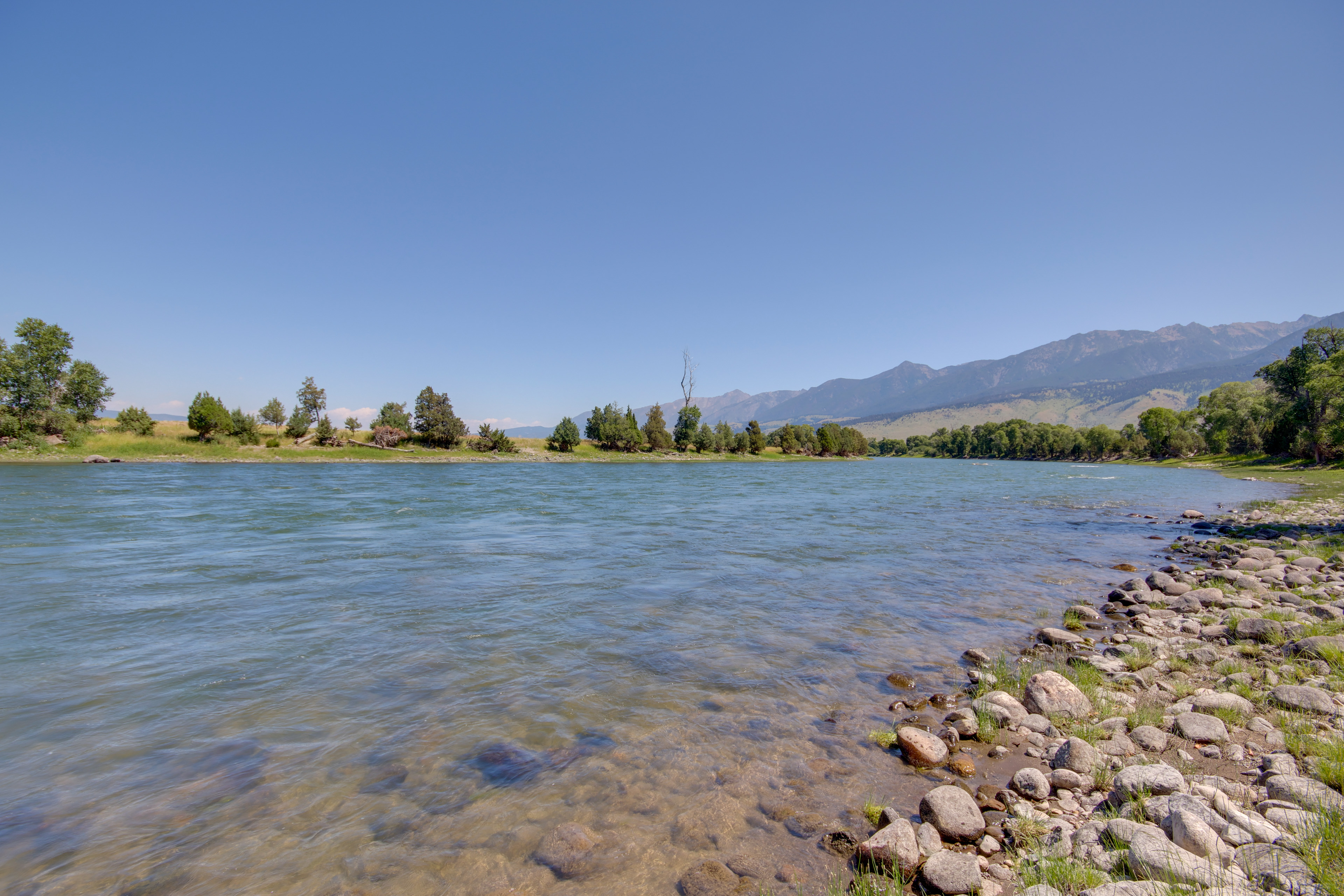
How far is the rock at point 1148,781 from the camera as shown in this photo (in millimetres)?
4691

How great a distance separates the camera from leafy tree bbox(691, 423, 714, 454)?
129 metres

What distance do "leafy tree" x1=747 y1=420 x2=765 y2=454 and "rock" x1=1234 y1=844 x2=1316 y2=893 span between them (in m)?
131

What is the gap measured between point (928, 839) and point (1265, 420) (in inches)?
4688

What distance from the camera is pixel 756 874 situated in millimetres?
4434

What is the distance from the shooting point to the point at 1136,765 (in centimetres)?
520

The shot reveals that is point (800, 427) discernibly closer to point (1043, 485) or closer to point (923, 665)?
point (1043, 485)

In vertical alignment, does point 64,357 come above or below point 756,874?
above

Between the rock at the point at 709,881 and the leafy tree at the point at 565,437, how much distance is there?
103m

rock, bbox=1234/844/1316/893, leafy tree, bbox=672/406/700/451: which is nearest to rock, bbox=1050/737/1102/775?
rock, bbox=1234/844/1316/893

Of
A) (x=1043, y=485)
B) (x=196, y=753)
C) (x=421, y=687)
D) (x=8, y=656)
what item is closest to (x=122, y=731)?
(x=196, y=753)

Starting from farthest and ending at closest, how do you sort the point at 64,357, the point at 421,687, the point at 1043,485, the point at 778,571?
the point at 64,357, the point at 1043,485, the point at 778,571, the point at 421,687

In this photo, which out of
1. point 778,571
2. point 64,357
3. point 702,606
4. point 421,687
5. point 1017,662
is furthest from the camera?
point 64,357

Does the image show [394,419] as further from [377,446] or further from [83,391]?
[83,391]

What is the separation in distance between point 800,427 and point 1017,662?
158929mm
